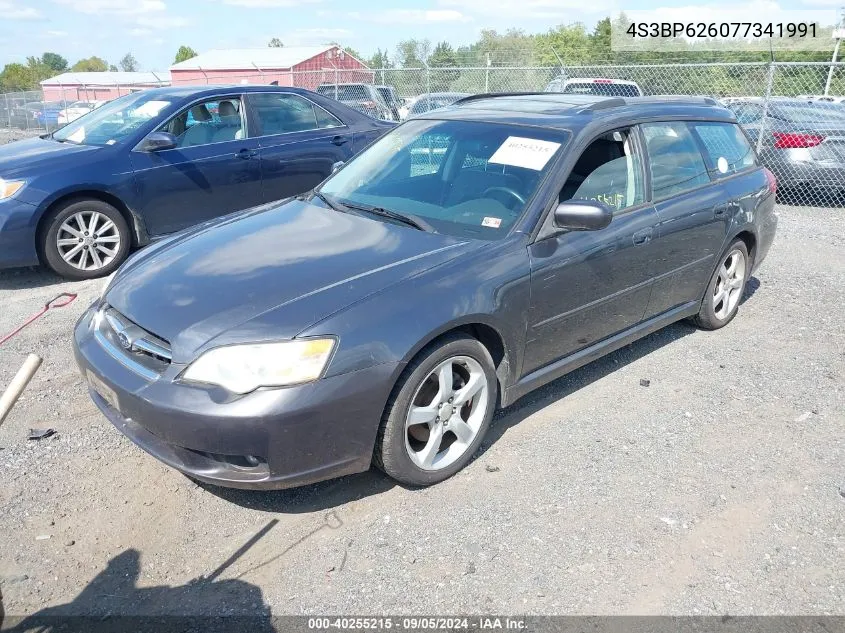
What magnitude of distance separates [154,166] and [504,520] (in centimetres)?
484

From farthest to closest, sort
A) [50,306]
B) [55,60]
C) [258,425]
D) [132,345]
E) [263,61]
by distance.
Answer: [55,60] → [263,61] → [50,306] → [132,345] → [258,425]

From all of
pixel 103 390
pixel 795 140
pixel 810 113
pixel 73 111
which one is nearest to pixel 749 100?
pixel 810 113

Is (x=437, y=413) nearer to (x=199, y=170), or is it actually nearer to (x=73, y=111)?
(x=199, y=170)

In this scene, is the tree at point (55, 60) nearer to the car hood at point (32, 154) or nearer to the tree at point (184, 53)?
the tree at point (184, 53)

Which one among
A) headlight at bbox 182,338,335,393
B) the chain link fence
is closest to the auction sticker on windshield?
headlight at bbox 182,338,335,393

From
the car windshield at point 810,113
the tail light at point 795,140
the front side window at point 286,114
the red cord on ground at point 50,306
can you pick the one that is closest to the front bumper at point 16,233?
the red cord on ground at point 50,306

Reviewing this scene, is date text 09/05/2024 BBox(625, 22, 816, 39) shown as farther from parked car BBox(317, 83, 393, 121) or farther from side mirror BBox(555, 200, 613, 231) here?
side mirror BBox(555, 200, 613, 231)

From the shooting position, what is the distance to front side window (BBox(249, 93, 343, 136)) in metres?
7.05

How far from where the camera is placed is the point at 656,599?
2.59 m

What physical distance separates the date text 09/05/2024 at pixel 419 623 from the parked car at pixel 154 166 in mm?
4677

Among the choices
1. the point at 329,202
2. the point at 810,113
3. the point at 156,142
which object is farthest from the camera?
the point at 810,113

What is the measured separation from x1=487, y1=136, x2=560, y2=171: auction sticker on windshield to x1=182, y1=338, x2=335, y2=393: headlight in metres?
1.63

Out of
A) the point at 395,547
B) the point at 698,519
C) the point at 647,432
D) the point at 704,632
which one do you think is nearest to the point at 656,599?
the point at 704,632

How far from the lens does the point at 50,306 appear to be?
5434mm
